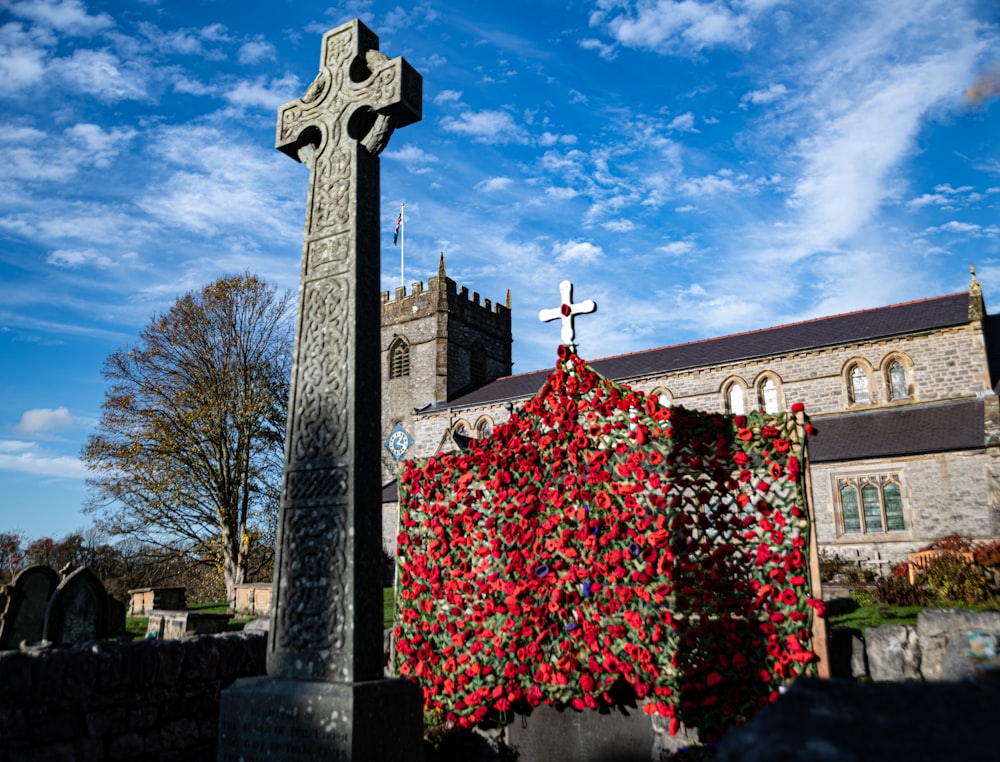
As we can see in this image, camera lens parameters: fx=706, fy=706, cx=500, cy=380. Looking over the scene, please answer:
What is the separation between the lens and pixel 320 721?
3.94 metres

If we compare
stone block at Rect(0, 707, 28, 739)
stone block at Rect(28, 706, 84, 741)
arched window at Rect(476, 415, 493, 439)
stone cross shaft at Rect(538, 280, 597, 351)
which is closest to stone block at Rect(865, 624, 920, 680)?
stone cross shaft at Rect(538, 280, 597, 351)

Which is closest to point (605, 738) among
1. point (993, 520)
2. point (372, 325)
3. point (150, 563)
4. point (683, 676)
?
point (683, 676)

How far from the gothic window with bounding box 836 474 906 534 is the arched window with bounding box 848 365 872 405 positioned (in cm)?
575

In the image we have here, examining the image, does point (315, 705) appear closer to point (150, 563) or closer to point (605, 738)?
point (605, 738)

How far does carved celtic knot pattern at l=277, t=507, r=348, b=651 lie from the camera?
14.2 ft

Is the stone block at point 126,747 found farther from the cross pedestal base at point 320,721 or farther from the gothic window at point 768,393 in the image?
the gothic window at point 768,393

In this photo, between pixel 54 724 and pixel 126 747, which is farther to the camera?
pixel 126 747

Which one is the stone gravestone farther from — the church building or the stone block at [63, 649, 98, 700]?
the church building

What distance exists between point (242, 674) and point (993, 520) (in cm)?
2543

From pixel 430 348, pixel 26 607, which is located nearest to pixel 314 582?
pixel 26 607

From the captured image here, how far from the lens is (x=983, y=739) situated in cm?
120

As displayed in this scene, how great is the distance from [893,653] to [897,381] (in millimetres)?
27280

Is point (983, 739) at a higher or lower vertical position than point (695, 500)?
lower

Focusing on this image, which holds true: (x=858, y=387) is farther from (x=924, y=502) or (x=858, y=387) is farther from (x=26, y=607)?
(x=26, y=607)
